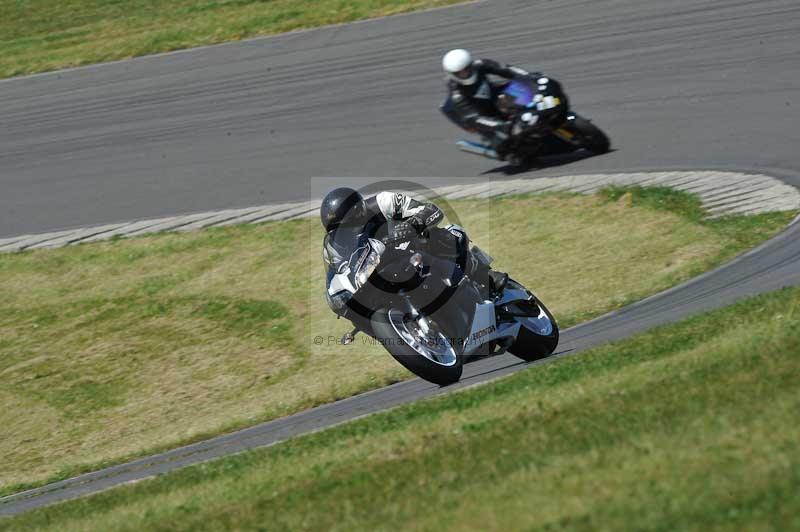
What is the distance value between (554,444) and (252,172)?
38.4 feet

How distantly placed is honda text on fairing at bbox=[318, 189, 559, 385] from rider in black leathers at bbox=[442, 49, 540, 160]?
6.14 m

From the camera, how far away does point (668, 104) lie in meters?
15.6

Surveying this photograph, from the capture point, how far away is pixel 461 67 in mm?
14586

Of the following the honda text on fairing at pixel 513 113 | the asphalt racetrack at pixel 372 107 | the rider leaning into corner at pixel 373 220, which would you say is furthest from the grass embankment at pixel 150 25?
the rider leaning into corner at pixel 373 220

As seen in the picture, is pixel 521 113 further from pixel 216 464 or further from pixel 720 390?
pixel 720 390

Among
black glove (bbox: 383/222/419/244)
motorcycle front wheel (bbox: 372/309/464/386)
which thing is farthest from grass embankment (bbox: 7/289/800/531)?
black glove (bbox: 383/222/419/244)

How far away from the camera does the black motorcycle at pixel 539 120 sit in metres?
14.4

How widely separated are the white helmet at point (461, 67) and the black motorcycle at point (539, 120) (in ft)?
1.41

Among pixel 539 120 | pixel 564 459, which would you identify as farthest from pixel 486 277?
pixel 539 120

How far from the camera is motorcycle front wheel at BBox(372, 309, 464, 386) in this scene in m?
8.05

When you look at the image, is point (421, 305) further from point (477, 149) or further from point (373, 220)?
point (477, 149)

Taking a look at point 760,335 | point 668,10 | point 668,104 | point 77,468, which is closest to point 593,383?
point 760,335

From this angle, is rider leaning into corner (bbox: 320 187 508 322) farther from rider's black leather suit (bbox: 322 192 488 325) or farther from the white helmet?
the white helmet

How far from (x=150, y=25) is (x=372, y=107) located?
9210mm
